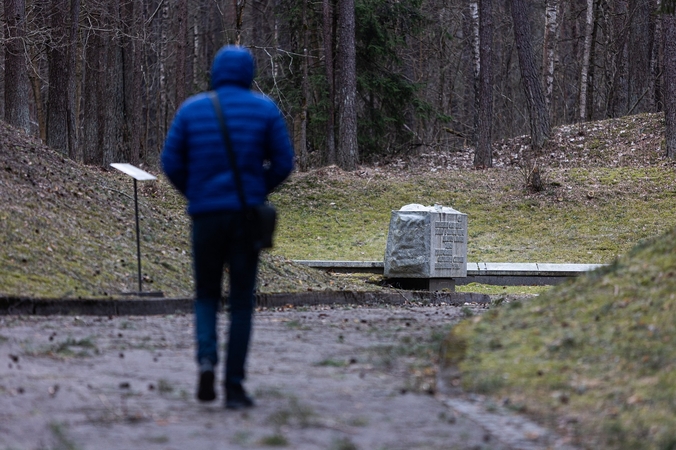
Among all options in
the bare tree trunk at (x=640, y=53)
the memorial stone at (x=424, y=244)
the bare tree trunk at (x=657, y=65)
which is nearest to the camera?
the memorial stone at (x=424, y=244)

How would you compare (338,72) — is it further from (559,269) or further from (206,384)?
(206,384)

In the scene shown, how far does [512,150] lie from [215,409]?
29.7m

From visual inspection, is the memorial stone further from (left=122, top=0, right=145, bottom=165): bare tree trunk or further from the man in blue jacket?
(left=122, top=0, right=145, bottom=165): bare tree trunk

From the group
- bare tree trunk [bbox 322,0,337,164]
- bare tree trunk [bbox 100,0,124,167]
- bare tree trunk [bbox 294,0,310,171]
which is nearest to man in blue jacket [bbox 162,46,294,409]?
bare tree trunk [bbox 100,0,124,167]

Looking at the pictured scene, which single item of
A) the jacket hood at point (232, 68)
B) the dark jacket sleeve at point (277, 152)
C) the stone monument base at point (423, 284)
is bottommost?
the stone monument base at point (423, 284)

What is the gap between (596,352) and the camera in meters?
7.01

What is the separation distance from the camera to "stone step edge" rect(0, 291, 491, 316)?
11.4 m

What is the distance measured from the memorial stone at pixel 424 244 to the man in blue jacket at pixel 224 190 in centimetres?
1252

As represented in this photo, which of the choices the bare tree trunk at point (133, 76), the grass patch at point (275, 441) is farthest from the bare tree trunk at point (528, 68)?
the grass patch at point (275, 441)

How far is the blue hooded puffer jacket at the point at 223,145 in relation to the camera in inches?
244

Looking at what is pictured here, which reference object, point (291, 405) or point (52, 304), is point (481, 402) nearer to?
point (291, 405)

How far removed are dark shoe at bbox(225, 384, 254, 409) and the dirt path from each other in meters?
0.09

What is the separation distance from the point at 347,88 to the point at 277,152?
26598 mm

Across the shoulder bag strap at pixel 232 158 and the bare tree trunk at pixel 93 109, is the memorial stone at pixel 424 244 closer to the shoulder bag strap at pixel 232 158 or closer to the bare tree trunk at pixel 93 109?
the shoulder bag strap at pixel 232 158
